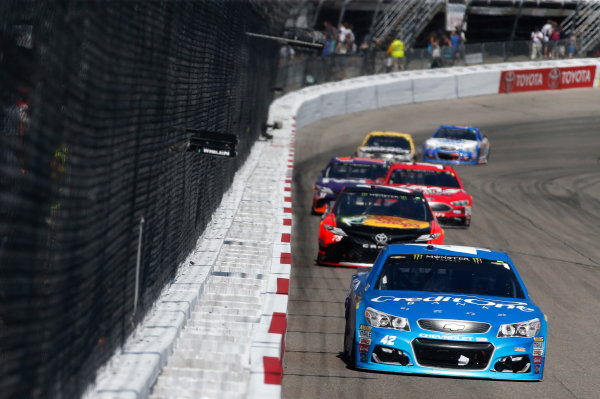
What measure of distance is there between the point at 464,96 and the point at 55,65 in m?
45.3

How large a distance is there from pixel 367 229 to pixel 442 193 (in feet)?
18.6

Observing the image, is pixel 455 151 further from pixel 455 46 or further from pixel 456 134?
pixel 455 46

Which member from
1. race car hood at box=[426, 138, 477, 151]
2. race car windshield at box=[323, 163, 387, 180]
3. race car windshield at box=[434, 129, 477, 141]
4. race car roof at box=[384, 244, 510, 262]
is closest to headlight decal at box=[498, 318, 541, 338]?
race car roof at box=[384, 244, 510, 262]

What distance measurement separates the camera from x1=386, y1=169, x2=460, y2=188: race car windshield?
21.8m

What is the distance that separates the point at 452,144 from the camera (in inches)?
1294

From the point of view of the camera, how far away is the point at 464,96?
1933 inches

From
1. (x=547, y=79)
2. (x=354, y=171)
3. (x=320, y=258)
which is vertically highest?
(x=547, y=79)

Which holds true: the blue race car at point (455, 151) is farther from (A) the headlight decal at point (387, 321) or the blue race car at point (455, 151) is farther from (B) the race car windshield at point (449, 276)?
(A) the headlight decal at point (387, 321)

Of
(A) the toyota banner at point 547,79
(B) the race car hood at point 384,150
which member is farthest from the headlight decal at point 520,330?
(A) the toyota banner at point 547,79

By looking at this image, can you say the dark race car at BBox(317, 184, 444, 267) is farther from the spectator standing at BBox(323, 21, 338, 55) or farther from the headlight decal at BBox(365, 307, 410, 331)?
the spectator standing at BBox(323, 21, 338, 55)

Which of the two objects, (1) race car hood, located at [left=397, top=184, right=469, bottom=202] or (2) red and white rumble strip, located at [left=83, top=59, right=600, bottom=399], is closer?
(2) red and white rumble strip, located at [left=83, top=59, right=600, bottom=399]

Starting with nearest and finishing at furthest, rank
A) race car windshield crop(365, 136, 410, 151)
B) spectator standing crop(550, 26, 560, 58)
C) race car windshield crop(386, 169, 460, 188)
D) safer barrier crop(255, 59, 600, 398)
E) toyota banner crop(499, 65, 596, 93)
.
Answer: race car windshield crop(386, 169, 460, 188) < race car windshield crop(365, 136, 410, 151) < safer barrier crop(255, 59, 600, 398) < toyota banner crop(499, 65, 596, 93) < spectator standing crop(550, 26, 560, 58)

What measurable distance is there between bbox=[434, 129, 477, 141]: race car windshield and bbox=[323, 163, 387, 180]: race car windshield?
10941mm

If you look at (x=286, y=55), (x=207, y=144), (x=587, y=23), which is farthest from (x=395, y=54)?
(x=207, y=144)
